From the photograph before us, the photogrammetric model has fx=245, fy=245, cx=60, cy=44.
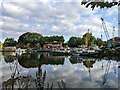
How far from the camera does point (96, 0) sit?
4977 millimetres

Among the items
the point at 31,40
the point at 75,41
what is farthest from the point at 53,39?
the point at 31,40

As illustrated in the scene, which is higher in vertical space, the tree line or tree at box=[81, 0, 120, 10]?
the tree line

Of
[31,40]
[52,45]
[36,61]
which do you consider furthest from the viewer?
[52,45]

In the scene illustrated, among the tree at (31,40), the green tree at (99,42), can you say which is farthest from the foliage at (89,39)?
the tree at (31,40)

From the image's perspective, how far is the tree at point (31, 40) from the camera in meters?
109

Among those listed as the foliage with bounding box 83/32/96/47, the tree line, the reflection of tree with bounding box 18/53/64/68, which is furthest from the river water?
the tree line

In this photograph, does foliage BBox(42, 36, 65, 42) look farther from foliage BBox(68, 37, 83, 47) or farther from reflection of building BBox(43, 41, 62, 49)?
foliage BBox(68, 37, 83, 47)

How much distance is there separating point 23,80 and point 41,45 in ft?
360

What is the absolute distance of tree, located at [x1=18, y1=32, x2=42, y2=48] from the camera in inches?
4274

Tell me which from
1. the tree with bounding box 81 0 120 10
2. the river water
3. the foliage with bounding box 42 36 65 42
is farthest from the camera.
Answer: the foliage with bounding box 42 36 65 42

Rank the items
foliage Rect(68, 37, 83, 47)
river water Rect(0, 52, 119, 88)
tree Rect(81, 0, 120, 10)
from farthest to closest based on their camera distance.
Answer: foliage Rect(68, 37, 83, 47), river water Rect(0, 52, 119, 88), tree Rect(81, 0, 120, 10)

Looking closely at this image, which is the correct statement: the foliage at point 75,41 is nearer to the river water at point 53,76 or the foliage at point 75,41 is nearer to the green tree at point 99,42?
the green tree at point 99,42

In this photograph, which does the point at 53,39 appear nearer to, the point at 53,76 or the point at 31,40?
the point at 31,40

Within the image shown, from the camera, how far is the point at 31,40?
109 meters
